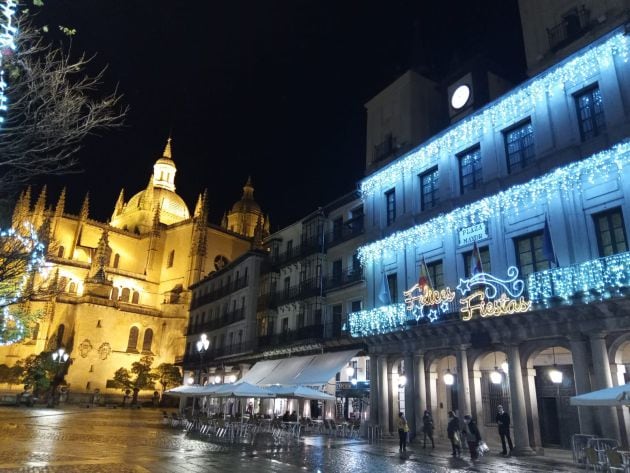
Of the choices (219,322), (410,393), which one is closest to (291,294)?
(410,393)

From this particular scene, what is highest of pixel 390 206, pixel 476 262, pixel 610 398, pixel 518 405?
pixel 390 206

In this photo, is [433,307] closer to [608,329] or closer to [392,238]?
[392,238]

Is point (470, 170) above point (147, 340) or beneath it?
above

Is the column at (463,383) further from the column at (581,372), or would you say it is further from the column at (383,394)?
the column at (383,394)

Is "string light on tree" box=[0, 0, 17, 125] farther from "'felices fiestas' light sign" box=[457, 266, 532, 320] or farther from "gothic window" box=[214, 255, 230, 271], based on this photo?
"gothic window" box=[214, 255, 230, 271]

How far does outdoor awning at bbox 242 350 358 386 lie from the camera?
24.8m

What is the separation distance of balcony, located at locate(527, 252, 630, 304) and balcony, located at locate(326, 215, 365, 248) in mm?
12756

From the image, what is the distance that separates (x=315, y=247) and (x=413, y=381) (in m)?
11.7

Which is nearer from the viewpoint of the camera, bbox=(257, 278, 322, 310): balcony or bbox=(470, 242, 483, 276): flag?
bbox=(470, 242, 483, 276): flag

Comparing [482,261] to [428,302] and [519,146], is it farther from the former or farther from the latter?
[519,146]

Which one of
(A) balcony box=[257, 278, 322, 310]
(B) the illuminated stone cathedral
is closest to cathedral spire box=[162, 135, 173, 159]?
(B) the illuminated stone cathedral

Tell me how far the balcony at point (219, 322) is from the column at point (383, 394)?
58.2ft

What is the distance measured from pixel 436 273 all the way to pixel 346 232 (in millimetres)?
8317

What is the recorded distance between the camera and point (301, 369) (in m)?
27.7
